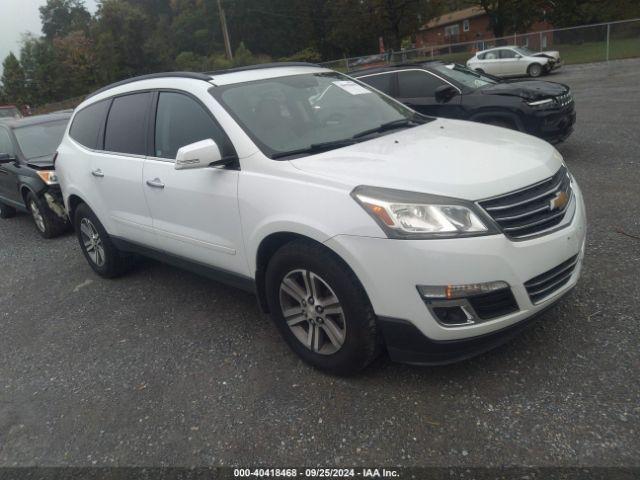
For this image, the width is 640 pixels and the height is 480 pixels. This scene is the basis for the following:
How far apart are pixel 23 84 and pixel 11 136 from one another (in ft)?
196

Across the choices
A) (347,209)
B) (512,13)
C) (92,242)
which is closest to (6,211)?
(92,242)

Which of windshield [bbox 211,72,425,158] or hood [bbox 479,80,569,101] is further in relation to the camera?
hood [bbox 479,80,569,101]

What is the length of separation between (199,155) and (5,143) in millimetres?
6485

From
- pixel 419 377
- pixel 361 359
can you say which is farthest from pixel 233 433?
pixel 419 377

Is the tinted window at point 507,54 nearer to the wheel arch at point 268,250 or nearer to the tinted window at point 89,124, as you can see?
the tinted window at point 89,124

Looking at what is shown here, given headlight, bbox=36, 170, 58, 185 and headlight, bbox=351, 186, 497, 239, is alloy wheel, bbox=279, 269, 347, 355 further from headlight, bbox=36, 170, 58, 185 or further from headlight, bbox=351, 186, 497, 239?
headlight, bbox=36, 170, 58, 185

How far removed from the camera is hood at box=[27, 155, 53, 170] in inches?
287

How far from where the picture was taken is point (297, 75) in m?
4.26

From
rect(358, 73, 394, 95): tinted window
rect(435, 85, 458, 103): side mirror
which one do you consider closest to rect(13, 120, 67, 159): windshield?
rect(358, 73, 394, 95): tinted window

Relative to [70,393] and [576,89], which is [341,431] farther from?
[576,89]

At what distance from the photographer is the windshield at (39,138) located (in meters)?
7.82

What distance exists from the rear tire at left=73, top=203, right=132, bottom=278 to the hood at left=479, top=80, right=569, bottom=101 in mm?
5675

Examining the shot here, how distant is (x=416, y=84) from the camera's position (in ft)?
28.1

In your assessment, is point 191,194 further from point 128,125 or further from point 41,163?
point 41,163
